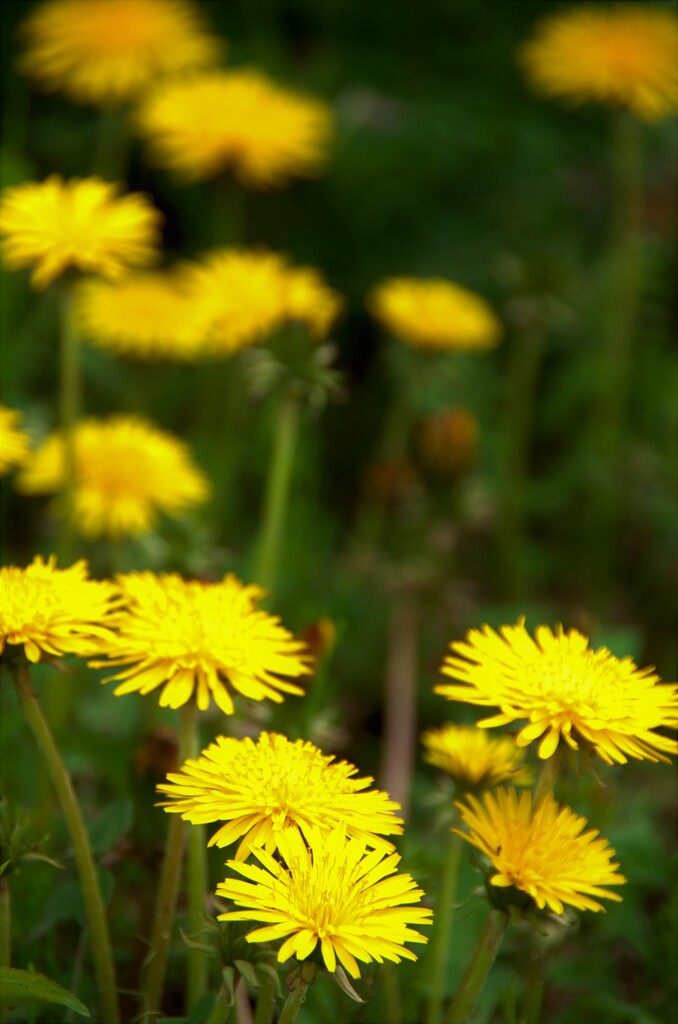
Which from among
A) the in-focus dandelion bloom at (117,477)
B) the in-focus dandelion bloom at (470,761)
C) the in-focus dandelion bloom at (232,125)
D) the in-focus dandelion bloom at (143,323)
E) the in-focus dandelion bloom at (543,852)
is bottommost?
the in-focus dandelion bloom at (543,852)

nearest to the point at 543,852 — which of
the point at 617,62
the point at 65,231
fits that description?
the point at 65,231

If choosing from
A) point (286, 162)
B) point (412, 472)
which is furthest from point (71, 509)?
point (286, 162)

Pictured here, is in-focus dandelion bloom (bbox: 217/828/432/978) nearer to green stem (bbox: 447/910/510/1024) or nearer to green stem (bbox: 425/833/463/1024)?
green stem (bbox: 447/910/510/1024)

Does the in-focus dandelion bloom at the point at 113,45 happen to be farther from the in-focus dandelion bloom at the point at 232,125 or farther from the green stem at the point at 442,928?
the green stem at the point at 442,928

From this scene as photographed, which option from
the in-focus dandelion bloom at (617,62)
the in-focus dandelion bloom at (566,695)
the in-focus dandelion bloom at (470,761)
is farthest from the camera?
the in-focus dandelion bloom at (617,62)

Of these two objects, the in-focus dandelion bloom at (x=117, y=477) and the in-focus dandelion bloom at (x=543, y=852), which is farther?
the in-focus dandelion bloom at (x=117, y=477)

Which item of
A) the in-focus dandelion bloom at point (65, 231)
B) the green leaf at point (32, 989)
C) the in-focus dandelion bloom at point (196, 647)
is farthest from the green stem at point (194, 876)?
the in-focus dandelion bloom at point (65, 231)

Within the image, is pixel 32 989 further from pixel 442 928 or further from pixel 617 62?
pixel 617 62

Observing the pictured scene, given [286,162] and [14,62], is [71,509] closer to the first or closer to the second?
[286,162]
